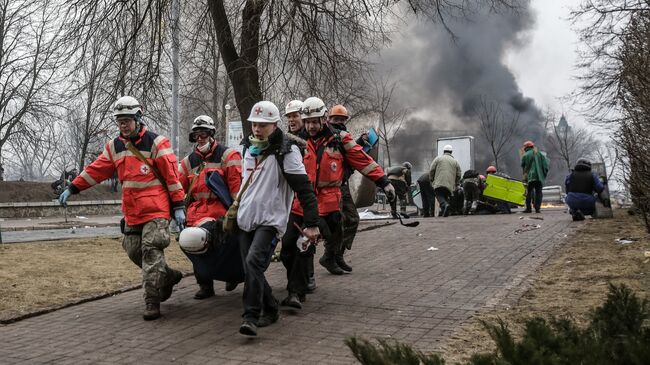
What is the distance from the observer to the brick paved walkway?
16.1ft

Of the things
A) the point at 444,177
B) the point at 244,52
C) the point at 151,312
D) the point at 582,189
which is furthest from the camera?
the point at 444,177

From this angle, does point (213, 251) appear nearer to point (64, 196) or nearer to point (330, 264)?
point (64, 196)

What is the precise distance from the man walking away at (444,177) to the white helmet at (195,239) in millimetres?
11945

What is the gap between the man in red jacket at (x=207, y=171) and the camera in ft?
21.1

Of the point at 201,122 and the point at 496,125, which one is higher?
the point at 496,125

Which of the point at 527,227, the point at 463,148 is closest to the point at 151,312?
the point at 527,227

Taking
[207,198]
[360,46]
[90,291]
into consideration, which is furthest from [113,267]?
[360,46]

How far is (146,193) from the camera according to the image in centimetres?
622

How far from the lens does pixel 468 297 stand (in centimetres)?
666

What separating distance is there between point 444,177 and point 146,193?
1191 cm

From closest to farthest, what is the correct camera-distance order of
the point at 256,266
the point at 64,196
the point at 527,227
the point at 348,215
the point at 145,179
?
the point at 256,266 < the point at 145,179 < the point at 64,196 < the point at 348,215 < the point at 527,227

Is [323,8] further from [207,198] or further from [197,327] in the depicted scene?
[197,327]

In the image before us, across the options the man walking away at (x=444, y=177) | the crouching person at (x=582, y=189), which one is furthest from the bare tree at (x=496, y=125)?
the crouching person at (x=582, y=189)

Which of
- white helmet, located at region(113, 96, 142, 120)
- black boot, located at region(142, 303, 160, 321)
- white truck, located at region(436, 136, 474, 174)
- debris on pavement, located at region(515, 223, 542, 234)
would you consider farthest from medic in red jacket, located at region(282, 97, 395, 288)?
white truck, located at region(436, 136, 474, 174)
